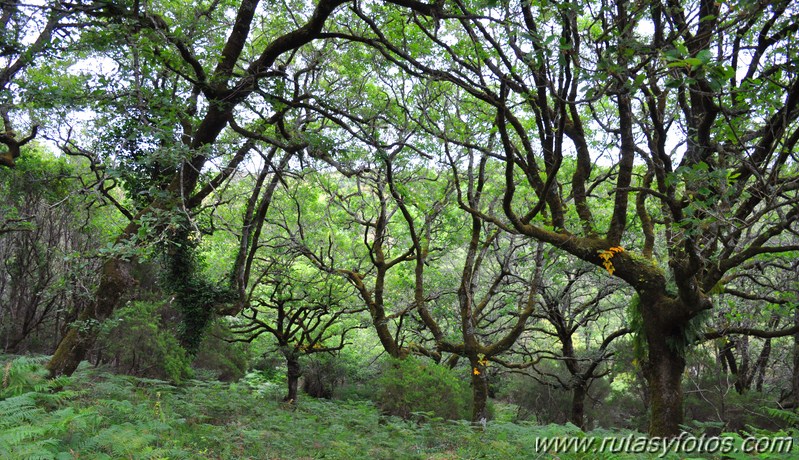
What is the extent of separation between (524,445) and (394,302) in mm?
9143

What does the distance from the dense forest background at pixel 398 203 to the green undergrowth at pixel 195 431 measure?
2.5 inches

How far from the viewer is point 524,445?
5.55 metres

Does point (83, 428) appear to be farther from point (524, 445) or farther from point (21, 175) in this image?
point (21, 175)

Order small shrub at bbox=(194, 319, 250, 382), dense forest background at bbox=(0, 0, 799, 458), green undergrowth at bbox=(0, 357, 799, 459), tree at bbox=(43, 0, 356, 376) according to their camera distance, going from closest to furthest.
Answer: green undergrowth at bbox=(0, 357, 799, 459) → dense forest background at bbox=(0, 0, 799, 458) → tree at bbox=(43, 0, 356, 376) → small shrub at bbox=(194, 319, 250, 382)

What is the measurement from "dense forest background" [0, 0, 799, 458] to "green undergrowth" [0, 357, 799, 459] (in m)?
0.06

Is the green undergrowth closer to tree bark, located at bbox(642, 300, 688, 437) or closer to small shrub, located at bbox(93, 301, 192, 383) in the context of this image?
tree bark, located at bbox(642, 300, 688, 437)

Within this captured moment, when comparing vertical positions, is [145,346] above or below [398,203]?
below

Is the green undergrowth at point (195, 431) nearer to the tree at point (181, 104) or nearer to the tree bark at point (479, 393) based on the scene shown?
the tree at point (181, 104)

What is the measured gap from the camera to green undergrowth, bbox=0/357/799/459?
13.1ft

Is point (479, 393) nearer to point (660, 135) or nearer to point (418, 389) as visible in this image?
point (418, 389)

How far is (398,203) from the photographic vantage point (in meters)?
8.41

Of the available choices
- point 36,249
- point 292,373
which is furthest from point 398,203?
point 36,249

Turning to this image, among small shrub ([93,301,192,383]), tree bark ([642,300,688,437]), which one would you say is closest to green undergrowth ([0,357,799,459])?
tree bark ([642,300,688,437])

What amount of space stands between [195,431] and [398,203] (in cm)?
443
